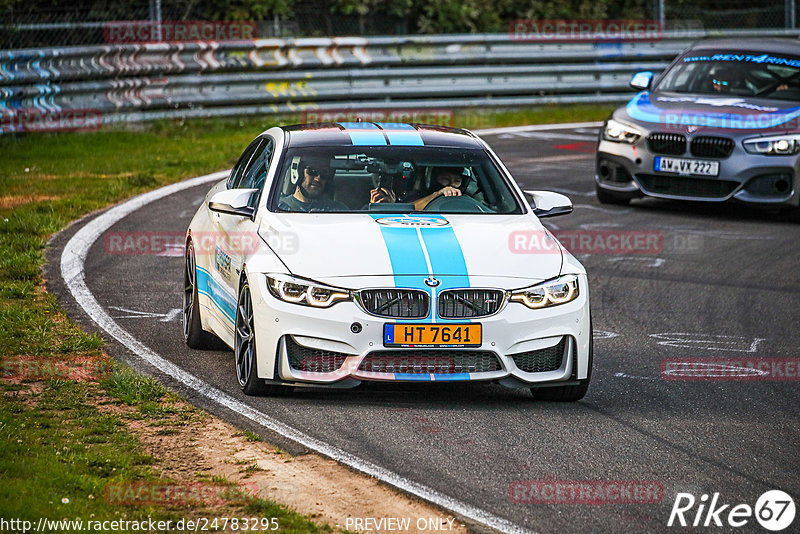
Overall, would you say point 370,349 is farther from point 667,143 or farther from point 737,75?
point 737,75

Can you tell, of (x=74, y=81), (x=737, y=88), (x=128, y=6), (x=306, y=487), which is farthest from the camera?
(x=128, y=6)

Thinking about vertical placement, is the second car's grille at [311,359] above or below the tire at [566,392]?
above

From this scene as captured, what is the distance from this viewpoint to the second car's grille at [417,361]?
695 centimetres

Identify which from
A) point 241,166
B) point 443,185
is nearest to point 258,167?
point 241,166

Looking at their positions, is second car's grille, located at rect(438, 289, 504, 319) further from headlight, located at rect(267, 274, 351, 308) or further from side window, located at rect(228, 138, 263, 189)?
side window, located at rect(228, 138, 263, 189)

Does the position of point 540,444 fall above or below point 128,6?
below

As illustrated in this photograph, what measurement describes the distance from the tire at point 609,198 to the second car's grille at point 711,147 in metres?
1.07

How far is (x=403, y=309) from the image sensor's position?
274 inches

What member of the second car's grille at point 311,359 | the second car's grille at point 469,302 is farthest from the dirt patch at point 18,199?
the second car's grille at point 469,302

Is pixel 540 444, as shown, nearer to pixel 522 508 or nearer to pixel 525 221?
pixel 522 508

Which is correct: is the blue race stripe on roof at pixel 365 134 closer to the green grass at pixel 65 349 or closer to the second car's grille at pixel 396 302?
the second car's grille at pixel 396 302

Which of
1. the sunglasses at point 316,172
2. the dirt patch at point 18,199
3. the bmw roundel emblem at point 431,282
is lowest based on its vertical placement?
the dirt patch at point 18,199

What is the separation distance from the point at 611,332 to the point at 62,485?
16.0ft

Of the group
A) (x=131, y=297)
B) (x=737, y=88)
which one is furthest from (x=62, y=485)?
(x=737, y=88)
